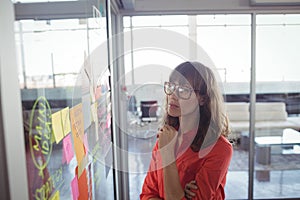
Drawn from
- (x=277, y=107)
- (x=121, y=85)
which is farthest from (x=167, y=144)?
(x=277, y=107)

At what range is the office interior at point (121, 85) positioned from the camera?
54cm

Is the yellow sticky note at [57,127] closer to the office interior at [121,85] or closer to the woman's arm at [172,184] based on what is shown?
the office interior at [121,85]

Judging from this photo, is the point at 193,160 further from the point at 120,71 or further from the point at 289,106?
the point at 289,106

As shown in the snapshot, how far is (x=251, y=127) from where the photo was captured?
2621 mm

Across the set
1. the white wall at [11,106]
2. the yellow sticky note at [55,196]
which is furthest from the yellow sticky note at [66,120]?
the white wall at [11,106]

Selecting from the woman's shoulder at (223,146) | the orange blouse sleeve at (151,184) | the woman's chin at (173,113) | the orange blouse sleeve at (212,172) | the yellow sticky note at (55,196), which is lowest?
the orange blouse sleeve at (151,184)

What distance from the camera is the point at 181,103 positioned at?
1068mm

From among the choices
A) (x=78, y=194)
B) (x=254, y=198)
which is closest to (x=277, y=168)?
(x=254, y=198)

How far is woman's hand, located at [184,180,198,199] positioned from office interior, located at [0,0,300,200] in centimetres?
22

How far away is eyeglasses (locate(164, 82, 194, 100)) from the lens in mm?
1059

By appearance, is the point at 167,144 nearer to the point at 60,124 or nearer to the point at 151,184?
the point at 151,184

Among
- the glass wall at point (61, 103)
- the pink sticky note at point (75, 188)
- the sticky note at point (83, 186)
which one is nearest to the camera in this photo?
the glass wall at point (61, 103)

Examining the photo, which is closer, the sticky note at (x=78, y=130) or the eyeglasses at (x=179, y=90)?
the sticky note at (x=78, y=130)

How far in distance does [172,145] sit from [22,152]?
0.72 meters
